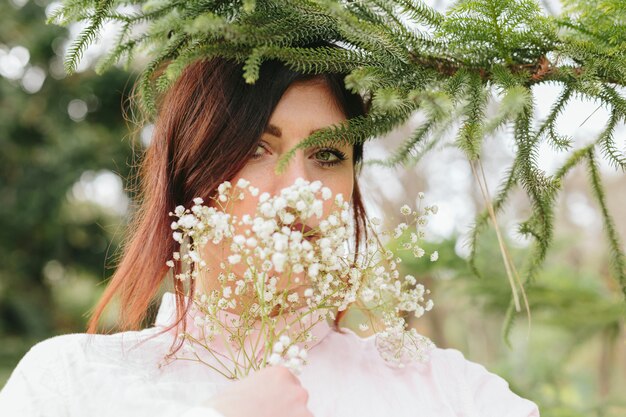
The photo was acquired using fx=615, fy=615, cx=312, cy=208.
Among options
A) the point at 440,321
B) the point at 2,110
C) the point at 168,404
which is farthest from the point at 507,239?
the point at 2,110

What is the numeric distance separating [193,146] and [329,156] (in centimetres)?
33

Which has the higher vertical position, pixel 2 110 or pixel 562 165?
pixel 2 110

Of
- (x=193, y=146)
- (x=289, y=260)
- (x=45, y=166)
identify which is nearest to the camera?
(x=289, y=260)

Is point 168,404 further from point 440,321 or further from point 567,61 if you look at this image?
point 440,321

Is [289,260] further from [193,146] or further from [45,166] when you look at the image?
[45,166]

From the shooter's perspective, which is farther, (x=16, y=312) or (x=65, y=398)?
(x=16, y=312)

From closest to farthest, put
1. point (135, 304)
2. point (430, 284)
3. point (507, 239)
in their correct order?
point (135, 304), point (507, 239), point (430, 284)

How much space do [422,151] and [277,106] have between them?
448 mm

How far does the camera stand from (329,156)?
1.51 metres

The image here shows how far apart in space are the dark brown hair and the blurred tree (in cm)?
469

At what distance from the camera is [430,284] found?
454 cm

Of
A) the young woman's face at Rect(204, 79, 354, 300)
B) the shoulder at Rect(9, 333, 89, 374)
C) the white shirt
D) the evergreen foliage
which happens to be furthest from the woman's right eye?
the shoulder at Rect(9, 333, 89, 374)

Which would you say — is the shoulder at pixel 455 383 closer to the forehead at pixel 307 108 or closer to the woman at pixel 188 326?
the woman at pixel 188 326

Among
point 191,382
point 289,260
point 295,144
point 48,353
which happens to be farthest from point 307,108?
point 48,353
